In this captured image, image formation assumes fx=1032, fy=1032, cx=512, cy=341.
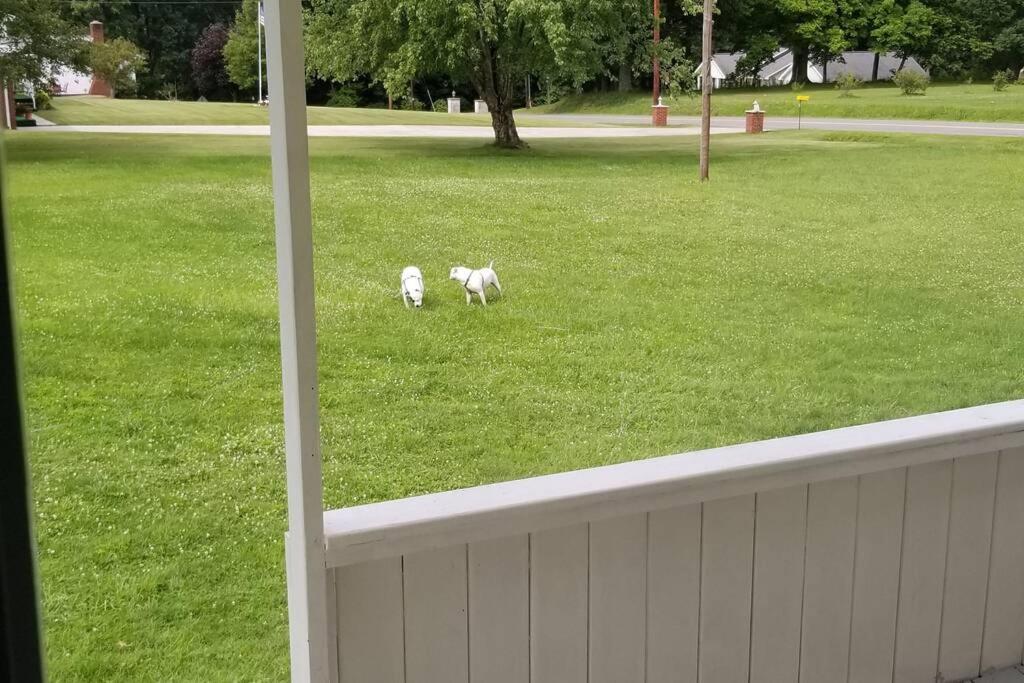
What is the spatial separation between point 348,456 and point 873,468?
183 centimetres

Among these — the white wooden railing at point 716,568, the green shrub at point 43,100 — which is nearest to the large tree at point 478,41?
the green shrub at point 43,100

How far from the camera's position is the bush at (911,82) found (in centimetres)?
318

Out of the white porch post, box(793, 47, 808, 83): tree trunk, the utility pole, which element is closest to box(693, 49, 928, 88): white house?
box(793, 47, 808, 83): tree trunk

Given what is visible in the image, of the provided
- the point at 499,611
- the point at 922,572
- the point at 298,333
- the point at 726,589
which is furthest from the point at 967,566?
the point at 298,333

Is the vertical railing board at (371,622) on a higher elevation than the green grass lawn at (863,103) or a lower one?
lower

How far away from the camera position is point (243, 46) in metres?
2.44

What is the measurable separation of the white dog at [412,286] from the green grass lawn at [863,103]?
69 cm

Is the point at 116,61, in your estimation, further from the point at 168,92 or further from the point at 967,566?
the point at 967,566

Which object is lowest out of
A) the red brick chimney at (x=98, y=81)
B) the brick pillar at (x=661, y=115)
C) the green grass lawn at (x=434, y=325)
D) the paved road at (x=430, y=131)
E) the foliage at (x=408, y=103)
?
the green grass lawn at (x=434, y=325)

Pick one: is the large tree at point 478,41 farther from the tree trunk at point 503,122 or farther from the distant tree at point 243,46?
the distant tree at point 243,46

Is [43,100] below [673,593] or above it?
above

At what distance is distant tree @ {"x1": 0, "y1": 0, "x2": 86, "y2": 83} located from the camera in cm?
232

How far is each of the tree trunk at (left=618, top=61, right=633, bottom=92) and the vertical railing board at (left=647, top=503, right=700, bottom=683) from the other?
8.18ft

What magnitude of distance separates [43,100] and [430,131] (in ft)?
4.01
